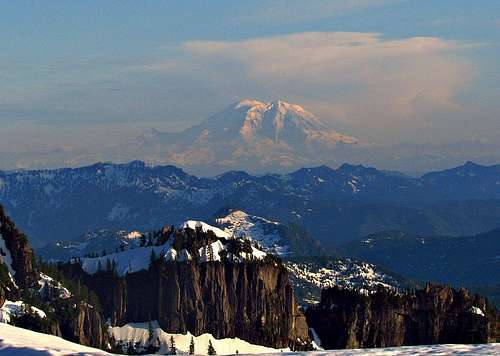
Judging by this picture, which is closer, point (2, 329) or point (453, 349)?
point (453, 349)

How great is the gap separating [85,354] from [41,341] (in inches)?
342

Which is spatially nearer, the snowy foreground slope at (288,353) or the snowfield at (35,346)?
the snowfield at (35,346)

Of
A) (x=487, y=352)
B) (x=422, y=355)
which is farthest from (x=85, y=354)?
(x=487, y=352)

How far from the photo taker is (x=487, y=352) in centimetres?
5062

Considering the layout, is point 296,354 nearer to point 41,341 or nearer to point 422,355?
point 422,355

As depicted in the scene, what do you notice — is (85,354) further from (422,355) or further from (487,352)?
(487,352)

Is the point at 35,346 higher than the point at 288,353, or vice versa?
the point at 35,346

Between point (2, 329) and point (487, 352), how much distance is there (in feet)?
99.7

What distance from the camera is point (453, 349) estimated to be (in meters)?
51.6

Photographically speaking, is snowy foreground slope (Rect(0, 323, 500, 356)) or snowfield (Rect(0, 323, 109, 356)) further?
snowy foreground slope (Rect(0, 323, 500, 356))

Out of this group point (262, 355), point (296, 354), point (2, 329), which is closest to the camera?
point (262, 355)

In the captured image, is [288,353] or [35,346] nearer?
[35,346]

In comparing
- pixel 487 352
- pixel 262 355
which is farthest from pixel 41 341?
pixel 487 352

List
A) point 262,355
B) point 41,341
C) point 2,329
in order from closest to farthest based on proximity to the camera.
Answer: point 262,355
point 41,341
point 2,329
